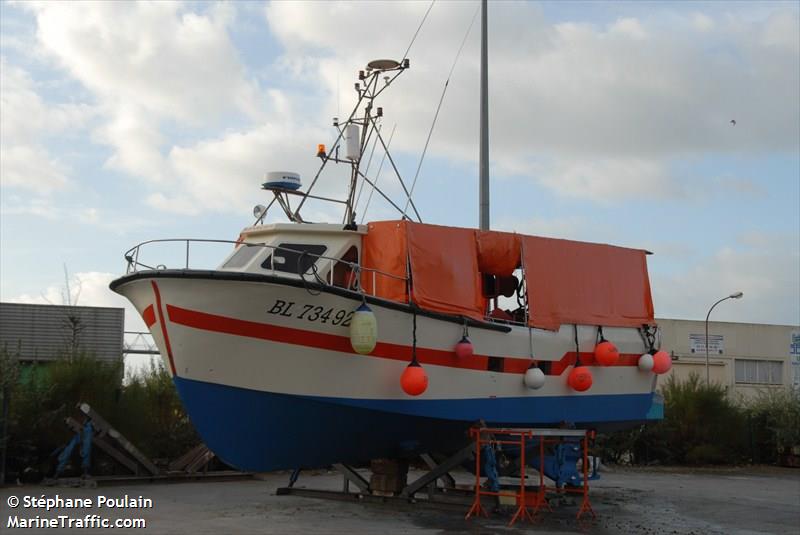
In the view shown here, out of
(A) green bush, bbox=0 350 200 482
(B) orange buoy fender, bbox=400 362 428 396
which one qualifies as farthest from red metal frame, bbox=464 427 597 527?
(A) green bush, bbox=0 350 200 482

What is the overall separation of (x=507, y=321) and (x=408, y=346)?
6.64 ft

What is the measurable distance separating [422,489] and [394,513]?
1.55 meters

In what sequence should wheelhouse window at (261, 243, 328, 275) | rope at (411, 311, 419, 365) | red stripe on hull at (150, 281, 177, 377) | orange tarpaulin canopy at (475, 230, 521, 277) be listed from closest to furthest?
red stripe on hull at (150, 281, 177, 377), rope at (411, 311, 419, 365), wheelhouse window at (261, 243, 328, 275), orange tarpaulin canopy at (475, 230, 521, 277)

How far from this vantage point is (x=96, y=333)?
28219 millimetres

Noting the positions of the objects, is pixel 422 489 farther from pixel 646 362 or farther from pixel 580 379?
pixel 646 362

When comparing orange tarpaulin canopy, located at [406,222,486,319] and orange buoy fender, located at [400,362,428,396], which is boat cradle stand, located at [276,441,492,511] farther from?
orange tarpaulin canopy, located at [406,222,486,319]

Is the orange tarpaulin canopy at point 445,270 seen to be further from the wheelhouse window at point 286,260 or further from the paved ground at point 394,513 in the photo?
the paved ground at point 394,513

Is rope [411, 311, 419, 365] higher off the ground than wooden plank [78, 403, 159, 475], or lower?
higher

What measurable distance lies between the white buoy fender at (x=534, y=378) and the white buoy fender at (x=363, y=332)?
3.01m

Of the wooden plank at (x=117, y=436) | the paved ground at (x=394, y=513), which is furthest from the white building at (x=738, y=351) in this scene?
the wooden plank at (x=117, y=436)

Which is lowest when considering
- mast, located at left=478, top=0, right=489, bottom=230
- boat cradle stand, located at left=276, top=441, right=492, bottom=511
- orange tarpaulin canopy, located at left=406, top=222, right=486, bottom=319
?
boat cradle stand, located at left=276, top=441, right=492, bottom=511

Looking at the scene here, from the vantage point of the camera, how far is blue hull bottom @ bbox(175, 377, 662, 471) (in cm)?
1141

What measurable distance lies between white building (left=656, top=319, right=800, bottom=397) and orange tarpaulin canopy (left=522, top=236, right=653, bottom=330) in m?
28.8

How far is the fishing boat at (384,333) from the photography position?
11164 mm
